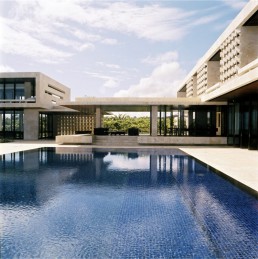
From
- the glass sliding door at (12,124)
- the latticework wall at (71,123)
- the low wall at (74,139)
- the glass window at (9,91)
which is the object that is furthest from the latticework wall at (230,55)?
the glass window at (9,91)

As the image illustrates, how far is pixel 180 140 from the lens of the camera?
24.8m

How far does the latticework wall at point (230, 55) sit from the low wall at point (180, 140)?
6.03 metres

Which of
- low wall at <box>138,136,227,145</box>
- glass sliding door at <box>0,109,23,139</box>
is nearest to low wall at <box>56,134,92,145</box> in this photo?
low wall at <box>138,136,227,145</box>

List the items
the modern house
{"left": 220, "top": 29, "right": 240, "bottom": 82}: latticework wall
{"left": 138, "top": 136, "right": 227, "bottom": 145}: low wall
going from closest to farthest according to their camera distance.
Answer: the modern house, {"left": 220, "top": 29, "right": 240, "bottom": 82}: latticework wall, {"left": 138, "top": 136, "right": 227, "bottom": 145}: low wall

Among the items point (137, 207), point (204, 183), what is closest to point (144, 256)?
point (137, 207)

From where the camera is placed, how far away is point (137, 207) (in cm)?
701

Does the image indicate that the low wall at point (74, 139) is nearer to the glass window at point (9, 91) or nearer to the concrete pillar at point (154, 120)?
the concrete pillar at point (154, 120)

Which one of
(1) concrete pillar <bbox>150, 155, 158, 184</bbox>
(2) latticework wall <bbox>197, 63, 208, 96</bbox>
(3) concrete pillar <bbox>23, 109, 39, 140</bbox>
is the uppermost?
(2) latticework wall <bbox>197, 63, 208, 96</bbox>

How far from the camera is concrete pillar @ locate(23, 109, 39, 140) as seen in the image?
3244 cm

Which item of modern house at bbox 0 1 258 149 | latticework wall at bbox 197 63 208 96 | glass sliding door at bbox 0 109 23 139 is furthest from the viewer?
latticework wall at bbox 197 63 208 96

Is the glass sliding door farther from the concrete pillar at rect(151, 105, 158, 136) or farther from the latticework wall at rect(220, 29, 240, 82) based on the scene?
the latticework wall at rect(220, 29, 240, 82)

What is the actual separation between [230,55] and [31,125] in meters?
20.9

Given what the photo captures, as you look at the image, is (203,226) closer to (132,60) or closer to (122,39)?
(122,39)

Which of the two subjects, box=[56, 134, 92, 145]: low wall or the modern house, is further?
box=[56, 134, 92, 145]: low wall
